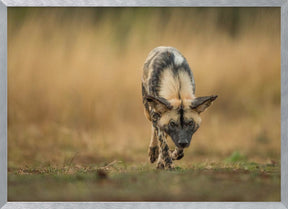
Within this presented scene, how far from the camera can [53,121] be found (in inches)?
441

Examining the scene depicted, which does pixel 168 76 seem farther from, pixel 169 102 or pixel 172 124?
pixel 172 124

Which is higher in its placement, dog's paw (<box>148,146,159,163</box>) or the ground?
dog's paw (<box>148,146,159,163</box>)


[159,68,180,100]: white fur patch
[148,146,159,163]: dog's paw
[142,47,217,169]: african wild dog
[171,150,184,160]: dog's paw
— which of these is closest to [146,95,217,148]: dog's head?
[142,47,217,169]: african wild dog

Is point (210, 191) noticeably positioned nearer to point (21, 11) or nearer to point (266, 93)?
point (266, 93)

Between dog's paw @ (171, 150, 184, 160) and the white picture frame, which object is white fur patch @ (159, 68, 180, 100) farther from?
the white picture frame

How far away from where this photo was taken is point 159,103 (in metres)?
9.83

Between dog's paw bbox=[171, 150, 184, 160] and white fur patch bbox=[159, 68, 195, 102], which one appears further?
dog's paw bbox=[171, 150, 184, 160]

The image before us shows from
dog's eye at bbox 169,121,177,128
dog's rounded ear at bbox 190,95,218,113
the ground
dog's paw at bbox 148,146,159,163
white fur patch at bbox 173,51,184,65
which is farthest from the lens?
dog's paw at bbox 148,146,159,163

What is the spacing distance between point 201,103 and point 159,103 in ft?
2.32

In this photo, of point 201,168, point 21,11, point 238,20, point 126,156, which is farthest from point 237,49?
point 21,11

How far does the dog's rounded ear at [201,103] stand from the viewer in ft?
31.9

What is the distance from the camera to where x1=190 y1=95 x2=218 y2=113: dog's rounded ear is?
382 inches

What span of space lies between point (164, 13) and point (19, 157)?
12.2 ft

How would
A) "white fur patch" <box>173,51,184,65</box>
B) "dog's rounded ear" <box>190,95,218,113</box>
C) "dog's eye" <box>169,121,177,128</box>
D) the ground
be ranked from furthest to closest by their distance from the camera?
"white fur patch" <box>173,51,184,65</box> < "dog's eye" <box>169,121,177,128</box> < "dog's rounded ear" <box>190,95,218,113</box> < the ground
